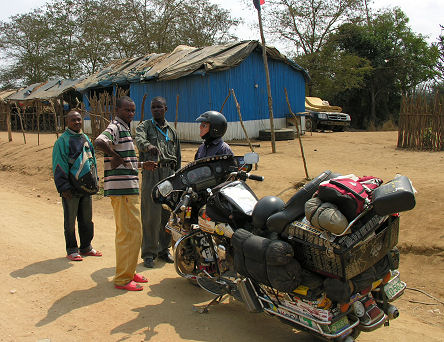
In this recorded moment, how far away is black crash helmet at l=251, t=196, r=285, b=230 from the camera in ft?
10.1

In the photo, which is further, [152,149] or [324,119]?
[324,119]

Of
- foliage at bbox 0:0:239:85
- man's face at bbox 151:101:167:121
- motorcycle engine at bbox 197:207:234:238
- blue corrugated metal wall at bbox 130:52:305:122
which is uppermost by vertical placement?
foliage at bbox 0:0:239:85

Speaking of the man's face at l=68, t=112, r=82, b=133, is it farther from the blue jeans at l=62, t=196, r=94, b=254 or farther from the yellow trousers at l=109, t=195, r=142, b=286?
the yellow trousers at l=109, t=195, r=142, b=286

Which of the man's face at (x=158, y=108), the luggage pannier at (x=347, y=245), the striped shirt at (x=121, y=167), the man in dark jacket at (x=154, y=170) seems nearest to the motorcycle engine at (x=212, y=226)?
the luggage pannier at (x=347, y=245)

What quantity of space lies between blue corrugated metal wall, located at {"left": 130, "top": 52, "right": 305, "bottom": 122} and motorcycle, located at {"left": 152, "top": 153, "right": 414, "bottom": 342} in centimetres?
1230

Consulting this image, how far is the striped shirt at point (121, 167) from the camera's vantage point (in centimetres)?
408

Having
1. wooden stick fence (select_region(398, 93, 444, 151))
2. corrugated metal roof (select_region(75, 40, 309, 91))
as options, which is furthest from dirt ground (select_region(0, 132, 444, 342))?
corrugated metal roof (select_region(75, 40, 309, 91))

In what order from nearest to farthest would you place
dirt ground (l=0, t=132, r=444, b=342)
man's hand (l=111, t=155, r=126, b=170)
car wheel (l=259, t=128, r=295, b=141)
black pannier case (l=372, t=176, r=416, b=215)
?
black pannier case (l=372, t=176, r=416, b=215), dirt ground (l=0, t=132, r=444, b=342), man's hand (l=111, t=155, r=126, b=170), car wheel (l=259, t=128, r=295, b=141)

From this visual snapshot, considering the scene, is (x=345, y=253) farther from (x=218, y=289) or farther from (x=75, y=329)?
(x=75, y=329)

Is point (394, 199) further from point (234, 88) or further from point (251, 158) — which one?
point (234, 88)

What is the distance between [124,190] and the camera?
409 centimetres

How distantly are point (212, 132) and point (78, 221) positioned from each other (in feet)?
7.32

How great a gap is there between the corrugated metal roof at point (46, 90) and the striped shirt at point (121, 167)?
68.8 feet

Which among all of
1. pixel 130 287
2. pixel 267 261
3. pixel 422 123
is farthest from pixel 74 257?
pixel 422 123
